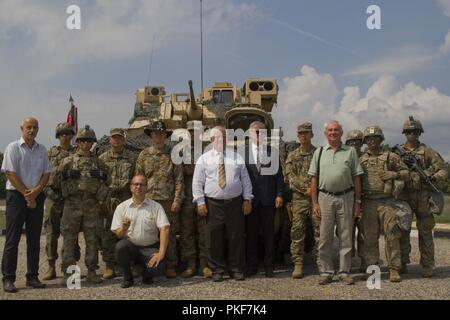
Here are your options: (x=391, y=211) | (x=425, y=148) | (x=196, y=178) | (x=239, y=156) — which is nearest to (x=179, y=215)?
(x=196, y=178)

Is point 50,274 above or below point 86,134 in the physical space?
below

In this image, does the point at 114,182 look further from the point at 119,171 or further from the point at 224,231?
the point at 224,231

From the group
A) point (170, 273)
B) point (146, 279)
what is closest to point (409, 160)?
point (170, 273)

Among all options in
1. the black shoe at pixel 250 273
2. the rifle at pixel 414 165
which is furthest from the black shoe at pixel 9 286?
the rifle at pixel 414 165

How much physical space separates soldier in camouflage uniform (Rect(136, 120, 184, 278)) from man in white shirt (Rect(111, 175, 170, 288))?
1.35ft

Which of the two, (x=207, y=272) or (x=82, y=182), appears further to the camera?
(x=207, y=272)

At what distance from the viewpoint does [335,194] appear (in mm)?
6480

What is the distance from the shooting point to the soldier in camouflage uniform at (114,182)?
23.1ft

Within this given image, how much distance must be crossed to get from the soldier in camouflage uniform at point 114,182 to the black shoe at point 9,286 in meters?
1.27

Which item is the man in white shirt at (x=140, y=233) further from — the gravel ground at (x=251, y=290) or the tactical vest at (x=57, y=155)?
the tactical vest at (x=57, y=155)

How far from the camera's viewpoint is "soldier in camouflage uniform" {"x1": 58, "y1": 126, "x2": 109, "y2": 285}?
6.55m

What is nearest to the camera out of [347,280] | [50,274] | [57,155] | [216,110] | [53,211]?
[347,280]

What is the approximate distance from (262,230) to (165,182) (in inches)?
60.4
